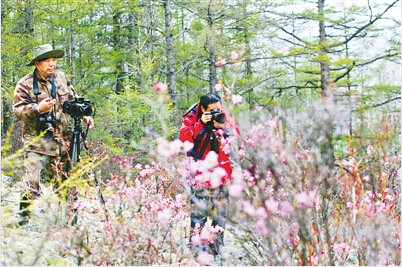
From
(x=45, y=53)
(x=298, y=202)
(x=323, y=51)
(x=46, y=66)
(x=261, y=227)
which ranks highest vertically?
(x=323, y=51)

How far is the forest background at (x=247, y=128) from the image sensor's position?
2281 mm

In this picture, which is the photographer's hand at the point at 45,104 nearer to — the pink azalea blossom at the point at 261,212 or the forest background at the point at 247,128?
the forest background at the point at 247,128

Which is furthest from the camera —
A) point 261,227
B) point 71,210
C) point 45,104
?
point 45,104

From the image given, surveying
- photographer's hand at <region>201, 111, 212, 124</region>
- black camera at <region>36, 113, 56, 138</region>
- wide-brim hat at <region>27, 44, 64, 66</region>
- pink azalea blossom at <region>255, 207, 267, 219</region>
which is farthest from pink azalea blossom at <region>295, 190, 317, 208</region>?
wide-brim hat at <region>27, 44, 64, 66</region>

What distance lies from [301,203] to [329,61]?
882 centimetres

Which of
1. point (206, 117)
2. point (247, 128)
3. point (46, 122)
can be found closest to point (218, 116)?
point (206, 117)

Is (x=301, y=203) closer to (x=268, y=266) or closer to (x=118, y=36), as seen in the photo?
(x=268, y=266)

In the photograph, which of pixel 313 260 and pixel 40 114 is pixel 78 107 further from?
pixel 313 260

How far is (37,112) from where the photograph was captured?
3.97 metres

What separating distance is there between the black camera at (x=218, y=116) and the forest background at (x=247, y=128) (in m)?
0.35

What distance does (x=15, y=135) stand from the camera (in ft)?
36.6

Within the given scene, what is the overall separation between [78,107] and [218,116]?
1.30 metres

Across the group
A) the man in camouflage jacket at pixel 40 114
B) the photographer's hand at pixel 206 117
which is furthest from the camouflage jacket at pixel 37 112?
the photographer's hand at pixel 206 117

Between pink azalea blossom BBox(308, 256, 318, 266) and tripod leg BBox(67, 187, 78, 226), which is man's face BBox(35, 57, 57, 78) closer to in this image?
tripod leg BBox(67, 187, 78, 226)
